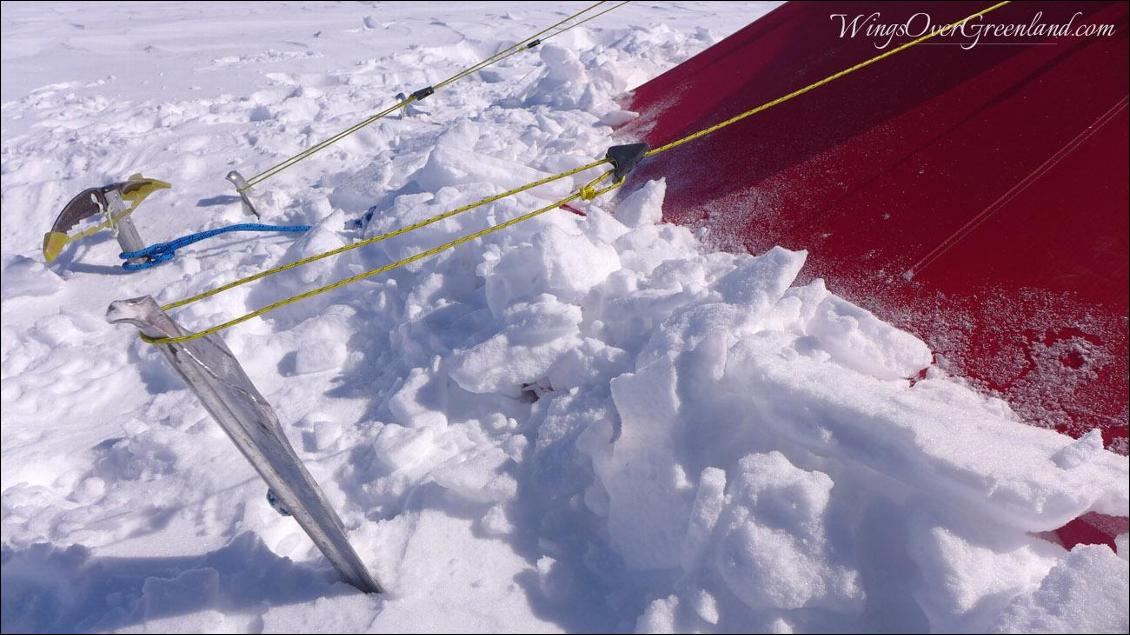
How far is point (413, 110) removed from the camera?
4.34 m

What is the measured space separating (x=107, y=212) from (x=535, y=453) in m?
2.05

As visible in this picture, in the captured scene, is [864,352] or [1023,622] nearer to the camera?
[1023,622]

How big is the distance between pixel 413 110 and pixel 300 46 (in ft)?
8.55

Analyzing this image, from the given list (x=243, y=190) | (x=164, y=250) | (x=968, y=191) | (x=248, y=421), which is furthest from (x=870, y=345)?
(x=243, y=190)

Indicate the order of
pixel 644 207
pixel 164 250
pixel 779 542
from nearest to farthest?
pixel 779 542 < pixel 644 207 < pixel 164 250

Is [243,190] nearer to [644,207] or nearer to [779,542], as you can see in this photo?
[644,207]

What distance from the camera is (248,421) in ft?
3.66

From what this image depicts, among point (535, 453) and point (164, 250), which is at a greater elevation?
point (164, 250)

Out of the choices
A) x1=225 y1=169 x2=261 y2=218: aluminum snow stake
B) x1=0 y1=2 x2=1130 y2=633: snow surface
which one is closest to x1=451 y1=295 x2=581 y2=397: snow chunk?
x1=0 y1=2 x2=1130 y2=633: snow surface

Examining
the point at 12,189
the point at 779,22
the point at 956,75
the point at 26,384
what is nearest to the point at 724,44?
the point at 779,22

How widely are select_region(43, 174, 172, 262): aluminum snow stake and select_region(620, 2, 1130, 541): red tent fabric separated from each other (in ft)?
6.93

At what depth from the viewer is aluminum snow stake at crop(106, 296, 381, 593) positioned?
3.22ft

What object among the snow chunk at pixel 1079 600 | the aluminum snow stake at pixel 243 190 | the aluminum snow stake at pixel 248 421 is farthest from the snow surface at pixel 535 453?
the aluminum snow stake at pixel 243 190

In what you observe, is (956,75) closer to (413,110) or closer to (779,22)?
A: (779,22)
